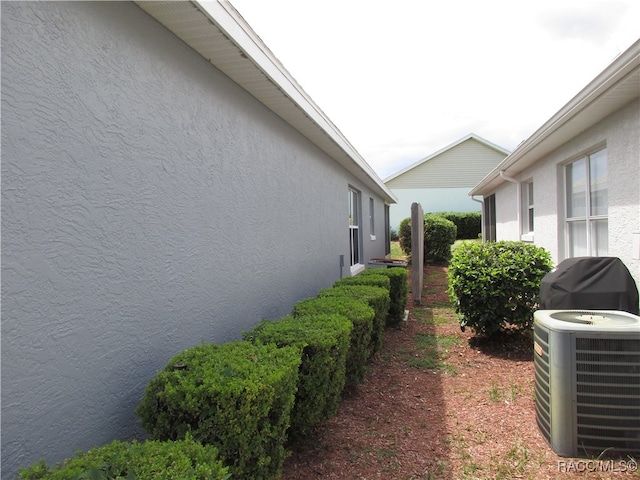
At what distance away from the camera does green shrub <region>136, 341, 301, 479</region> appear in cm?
199

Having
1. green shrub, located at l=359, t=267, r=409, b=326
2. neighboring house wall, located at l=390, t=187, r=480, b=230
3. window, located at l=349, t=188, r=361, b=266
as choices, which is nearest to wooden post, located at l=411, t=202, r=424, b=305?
window, located at l=349, t=188, r=361, b=266

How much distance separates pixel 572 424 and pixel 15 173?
385 centimetres

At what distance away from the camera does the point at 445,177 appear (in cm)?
2683

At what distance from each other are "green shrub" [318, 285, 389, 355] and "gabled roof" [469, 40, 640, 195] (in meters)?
3.26

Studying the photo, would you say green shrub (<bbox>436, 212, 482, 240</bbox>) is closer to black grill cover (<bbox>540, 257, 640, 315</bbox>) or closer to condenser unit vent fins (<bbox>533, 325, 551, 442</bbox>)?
black grill cover (<bbox>540, 257, 640, 315</bbox>)

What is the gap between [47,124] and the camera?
1929mm

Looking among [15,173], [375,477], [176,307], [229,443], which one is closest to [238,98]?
[176,307]

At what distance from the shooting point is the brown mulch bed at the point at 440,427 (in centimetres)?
294

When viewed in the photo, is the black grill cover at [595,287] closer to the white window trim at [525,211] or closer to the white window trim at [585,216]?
the white window trim at [585,216]

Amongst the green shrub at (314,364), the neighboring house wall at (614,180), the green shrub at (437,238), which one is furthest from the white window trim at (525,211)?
the green shrub at (314,364)

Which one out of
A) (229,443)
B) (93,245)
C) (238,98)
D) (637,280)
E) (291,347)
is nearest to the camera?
(229,443)

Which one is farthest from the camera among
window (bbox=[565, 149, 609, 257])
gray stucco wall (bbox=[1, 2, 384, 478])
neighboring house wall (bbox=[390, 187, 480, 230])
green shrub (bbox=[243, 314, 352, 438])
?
neighboring house wall (bbox=[390, 187, 480, 230])

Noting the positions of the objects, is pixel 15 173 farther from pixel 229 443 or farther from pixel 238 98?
pixel 238 98

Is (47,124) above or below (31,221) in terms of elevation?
above
